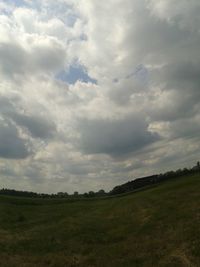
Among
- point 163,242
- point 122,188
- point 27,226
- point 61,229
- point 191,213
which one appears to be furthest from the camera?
point 122,188

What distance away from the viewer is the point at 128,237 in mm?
35344

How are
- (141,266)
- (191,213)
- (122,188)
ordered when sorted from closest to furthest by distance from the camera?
(141,266) → (191,213) → (122,188)

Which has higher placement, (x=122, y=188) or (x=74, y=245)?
(x=122, y=188)

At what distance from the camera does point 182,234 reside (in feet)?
102

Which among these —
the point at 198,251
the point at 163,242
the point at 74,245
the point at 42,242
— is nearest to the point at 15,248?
the point at 42,242

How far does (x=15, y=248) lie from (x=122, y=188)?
393 ft

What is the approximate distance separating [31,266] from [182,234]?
12949 millimetres

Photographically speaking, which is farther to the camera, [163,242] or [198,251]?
[163,242]

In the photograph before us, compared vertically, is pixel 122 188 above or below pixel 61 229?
above

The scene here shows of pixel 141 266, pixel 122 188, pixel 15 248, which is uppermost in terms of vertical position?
pixel 122 188

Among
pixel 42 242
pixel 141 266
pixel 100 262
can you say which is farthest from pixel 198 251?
pixel 42 242

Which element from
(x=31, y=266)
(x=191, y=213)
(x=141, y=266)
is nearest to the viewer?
(x=141, y=266)

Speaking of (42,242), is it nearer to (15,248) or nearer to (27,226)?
(15,248)

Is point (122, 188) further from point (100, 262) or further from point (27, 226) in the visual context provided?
point (100, 262)
